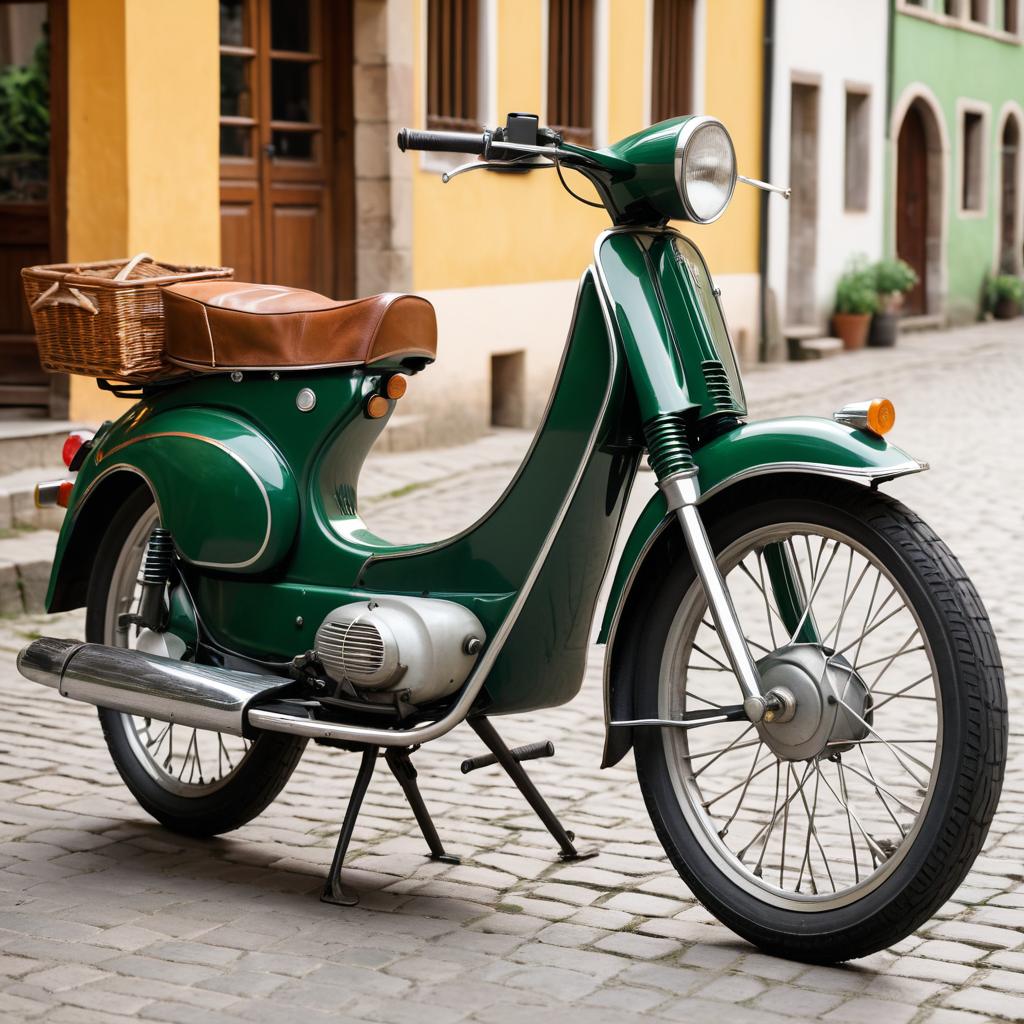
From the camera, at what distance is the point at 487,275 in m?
13.8

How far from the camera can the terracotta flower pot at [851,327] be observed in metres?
21.2

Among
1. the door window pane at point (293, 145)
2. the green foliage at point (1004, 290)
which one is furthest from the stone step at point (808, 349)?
the door window pane at point (293, 145)

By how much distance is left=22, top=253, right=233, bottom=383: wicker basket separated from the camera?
14.1ft

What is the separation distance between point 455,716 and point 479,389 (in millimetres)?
9692

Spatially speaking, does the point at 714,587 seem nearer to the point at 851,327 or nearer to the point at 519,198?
the point at 519,198

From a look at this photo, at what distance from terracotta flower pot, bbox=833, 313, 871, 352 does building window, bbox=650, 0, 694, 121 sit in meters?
4.44

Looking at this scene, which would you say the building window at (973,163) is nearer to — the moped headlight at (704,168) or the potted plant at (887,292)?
the potted plant at (887,292)

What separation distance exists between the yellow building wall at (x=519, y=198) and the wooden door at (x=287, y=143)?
0.53m

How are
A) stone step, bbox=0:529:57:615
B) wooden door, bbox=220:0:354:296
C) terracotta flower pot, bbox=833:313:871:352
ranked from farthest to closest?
terracotta flower pot, bbox=833:313:871:352 → wooden door, bbox=220:0:354:296 → stone step, bbox=0:529:57:615

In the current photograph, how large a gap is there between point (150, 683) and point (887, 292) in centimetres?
1859

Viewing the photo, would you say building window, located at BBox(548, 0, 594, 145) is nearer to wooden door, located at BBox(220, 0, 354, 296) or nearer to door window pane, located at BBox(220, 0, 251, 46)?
wooden door, located at BBox(220, 0, 354, 296)

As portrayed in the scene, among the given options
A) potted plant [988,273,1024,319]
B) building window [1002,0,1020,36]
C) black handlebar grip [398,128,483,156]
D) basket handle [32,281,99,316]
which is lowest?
basket handle [32,281,99,316]

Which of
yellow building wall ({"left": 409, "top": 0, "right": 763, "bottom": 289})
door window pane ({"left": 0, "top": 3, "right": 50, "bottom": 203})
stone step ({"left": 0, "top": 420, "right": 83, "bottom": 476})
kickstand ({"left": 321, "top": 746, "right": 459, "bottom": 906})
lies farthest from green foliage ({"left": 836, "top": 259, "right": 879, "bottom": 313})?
kickstand ({"left": 321, "top": 746, "right": 459, "bottom": 906})

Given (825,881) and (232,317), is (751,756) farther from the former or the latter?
(232,317)
